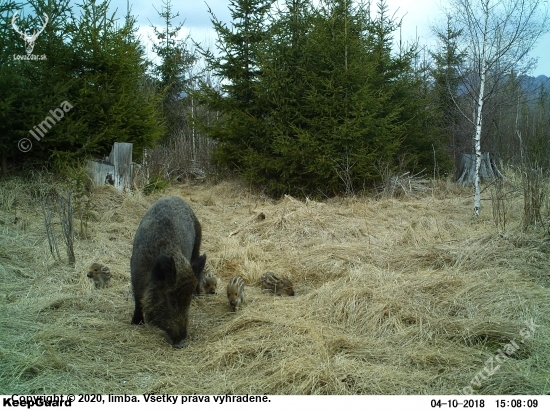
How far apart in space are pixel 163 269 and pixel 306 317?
1.78m

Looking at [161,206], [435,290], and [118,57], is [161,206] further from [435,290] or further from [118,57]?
[118,57]

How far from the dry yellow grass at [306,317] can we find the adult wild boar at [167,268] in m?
0.30

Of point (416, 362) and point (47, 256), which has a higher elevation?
point (47, 256)

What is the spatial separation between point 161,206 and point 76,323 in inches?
62.7

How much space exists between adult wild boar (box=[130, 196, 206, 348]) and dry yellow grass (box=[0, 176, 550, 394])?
296mm

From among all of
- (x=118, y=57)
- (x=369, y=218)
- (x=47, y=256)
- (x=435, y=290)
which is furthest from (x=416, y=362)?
(x=118, y=57)

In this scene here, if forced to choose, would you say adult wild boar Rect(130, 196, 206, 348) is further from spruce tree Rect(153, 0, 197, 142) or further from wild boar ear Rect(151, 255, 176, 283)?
spruce tree Rect(153, 0, 197, 142)

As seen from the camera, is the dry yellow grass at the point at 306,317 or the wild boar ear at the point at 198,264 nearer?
the dry yellow grass at the point at 306,317

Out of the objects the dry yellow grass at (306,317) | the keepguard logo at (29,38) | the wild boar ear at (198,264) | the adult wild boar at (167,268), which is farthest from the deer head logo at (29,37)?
the wild boar ear at (198,264)

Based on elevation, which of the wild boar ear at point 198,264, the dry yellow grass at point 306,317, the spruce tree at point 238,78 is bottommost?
the dry yellow grass at point 306,317

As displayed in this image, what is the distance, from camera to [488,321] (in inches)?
194

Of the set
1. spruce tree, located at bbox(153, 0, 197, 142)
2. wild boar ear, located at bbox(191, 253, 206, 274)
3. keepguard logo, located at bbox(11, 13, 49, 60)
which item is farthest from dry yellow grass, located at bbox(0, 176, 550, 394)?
spruce tree, located at bbox(153, 0, 197, 142)

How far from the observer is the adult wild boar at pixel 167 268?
4609 mm

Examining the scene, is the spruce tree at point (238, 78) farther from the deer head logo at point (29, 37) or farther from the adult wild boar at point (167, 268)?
the adult wild boar at point (167, 268)
